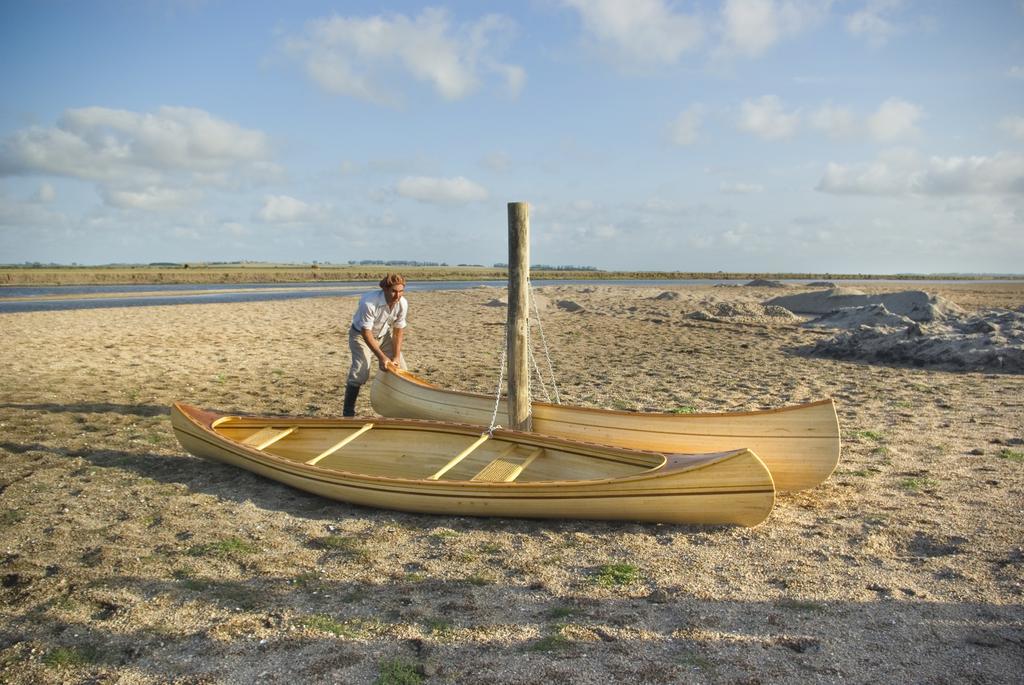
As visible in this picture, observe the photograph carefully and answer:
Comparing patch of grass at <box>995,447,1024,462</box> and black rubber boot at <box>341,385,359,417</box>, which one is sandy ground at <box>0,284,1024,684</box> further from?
black rubber boot at <box>341,385,359,417</box>

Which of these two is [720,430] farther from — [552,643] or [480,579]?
[552,643]

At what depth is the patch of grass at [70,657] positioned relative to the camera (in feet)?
11.3

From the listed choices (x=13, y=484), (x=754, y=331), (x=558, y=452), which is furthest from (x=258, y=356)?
(x=754, y=331)

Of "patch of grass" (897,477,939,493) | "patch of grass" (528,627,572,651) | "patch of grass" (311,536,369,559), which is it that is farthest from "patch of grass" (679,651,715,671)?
"patch of grass" (897,477,939,493)

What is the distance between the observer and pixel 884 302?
21234 millimetres

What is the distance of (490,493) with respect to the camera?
5.38 m

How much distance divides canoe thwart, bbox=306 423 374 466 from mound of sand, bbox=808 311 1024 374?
10.8 meters

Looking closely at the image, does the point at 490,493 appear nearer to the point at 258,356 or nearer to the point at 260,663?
the point at 260,663

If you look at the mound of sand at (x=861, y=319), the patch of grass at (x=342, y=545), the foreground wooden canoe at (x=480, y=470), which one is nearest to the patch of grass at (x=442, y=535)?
the foreground wooden canoe at (x=480, y=470)

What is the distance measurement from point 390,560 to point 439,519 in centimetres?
87

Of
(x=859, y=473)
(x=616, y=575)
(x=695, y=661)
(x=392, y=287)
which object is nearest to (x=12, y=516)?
(x=392, y=287)

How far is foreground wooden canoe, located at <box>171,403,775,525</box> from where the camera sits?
16.9ft

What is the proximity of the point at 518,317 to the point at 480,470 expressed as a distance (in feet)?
5.44

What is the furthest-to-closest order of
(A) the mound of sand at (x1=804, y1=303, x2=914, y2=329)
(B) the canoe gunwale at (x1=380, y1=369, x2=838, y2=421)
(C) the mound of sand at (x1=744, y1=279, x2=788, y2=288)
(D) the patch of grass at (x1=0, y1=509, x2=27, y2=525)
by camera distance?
(C) the mound of sand at (x1=744, y1=279, x2=788, y2=288) → (A) the mound of sand at (x1=804, y1=303, x2=914, y2=329) → (B) the canoe gunwale at (x1=380, y1=369, x2=838, y2=421) → (D) the patch of grass at (x1=0, y1=509, x2=27, y2=525)
